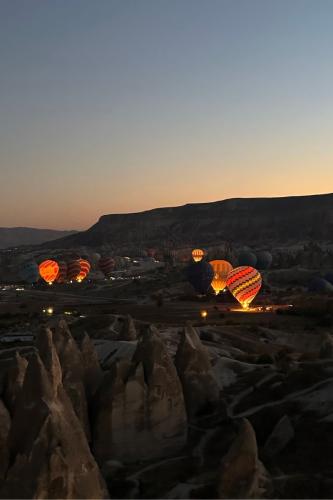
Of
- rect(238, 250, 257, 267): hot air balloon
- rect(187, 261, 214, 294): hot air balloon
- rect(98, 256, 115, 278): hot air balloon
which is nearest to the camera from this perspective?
rect(187, 261, 214, 294): hot air balloon

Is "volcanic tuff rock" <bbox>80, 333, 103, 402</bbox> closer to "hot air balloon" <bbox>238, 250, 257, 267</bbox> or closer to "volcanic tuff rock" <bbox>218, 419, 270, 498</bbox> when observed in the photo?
"volcanic tuff rock" <bbox>218, 419, 270, 498</bbox>

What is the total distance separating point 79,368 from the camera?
20.6 metres

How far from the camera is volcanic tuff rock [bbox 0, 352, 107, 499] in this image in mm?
13414

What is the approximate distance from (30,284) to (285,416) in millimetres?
101593

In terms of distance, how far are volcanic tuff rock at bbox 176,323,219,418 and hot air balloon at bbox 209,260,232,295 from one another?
5922 centimetres

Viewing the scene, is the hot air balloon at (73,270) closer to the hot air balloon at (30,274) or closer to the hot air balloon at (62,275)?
the hot air balloon at (62,275)

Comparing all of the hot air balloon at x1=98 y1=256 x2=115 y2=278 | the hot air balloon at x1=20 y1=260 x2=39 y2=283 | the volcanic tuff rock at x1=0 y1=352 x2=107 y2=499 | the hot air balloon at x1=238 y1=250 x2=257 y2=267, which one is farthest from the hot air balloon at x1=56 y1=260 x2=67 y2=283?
A: the volcanic tuff rock at x1=0 y1=352 x2=107 y2=499

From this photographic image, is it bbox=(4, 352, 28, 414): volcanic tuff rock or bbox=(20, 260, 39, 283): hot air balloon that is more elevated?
bbox=(4, 352, 28, 414): volcanic tuff rock

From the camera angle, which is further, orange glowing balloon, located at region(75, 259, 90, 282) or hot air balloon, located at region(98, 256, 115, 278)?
hot air balloon, located at region(98, 256, 115, 278)

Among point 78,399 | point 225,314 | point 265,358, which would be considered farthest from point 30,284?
point 78,399

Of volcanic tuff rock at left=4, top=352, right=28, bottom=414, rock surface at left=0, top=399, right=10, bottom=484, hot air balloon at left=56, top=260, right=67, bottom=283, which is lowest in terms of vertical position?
hot air balloon at left=56, top=260, right=67, bottom=283

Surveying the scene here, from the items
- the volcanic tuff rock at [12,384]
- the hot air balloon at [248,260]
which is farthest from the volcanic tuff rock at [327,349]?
the hot air balloon at [248,260]

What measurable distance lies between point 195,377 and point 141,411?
3.80 meters

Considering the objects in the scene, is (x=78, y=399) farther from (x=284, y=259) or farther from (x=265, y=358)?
(x=284, y=259)
